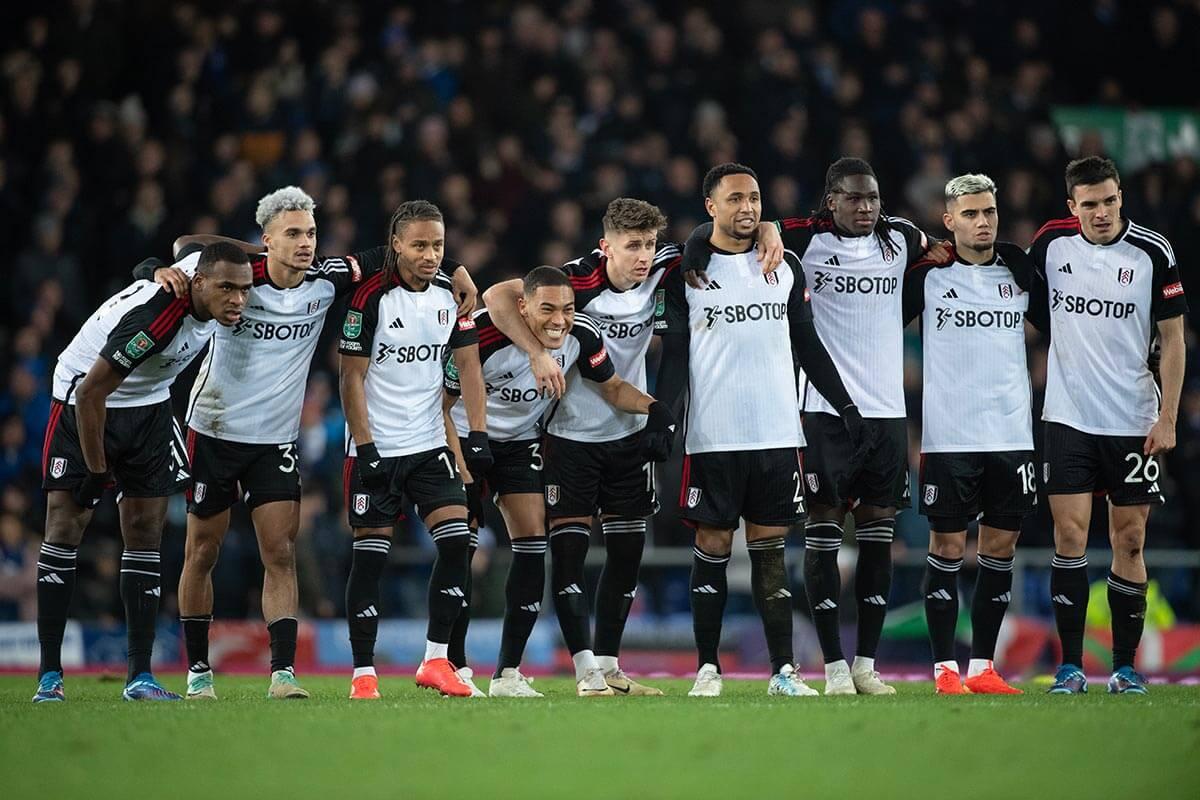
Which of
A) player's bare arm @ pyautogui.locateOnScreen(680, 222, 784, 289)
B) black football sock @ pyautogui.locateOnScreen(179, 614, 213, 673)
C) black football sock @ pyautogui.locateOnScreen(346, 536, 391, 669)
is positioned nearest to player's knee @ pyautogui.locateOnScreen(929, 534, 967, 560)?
player's bare arm @ pyautogui.locateOnScreen(680, 222, 784, 289)

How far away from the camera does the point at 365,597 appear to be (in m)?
8.30

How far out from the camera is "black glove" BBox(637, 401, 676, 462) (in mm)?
8320

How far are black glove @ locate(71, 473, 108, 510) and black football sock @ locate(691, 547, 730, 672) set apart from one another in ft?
10.3

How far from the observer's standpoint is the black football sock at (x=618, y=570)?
8945 mm

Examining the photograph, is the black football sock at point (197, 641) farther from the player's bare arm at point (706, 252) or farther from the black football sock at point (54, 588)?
the player's bare arm at point (706, 252)

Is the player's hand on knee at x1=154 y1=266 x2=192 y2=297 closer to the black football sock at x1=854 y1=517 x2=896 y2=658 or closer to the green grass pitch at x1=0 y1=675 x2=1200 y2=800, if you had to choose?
the green grass pitch at x1=0 y1=675 x2=1200 y2=800

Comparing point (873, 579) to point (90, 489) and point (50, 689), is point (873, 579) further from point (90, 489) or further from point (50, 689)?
point (50, 689)

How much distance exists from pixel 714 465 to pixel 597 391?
2.72 ft

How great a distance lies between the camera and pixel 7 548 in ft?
45.9

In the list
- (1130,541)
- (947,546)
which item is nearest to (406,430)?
(947,546)

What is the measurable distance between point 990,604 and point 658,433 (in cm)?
226

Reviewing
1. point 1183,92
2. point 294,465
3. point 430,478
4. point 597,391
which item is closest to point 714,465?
point 597,391

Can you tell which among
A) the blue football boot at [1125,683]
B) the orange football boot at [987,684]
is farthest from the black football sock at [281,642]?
the blue football boot at [1125,683]

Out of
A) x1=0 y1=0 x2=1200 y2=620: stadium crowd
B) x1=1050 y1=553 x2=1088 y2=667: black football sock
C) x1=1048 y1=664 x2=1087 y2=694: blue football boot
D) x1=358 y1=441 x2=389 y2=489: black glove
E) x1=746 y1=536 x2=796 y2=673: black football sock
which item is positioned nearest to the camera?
x1=358 y1=441 x2=389 y2=489: black glove
